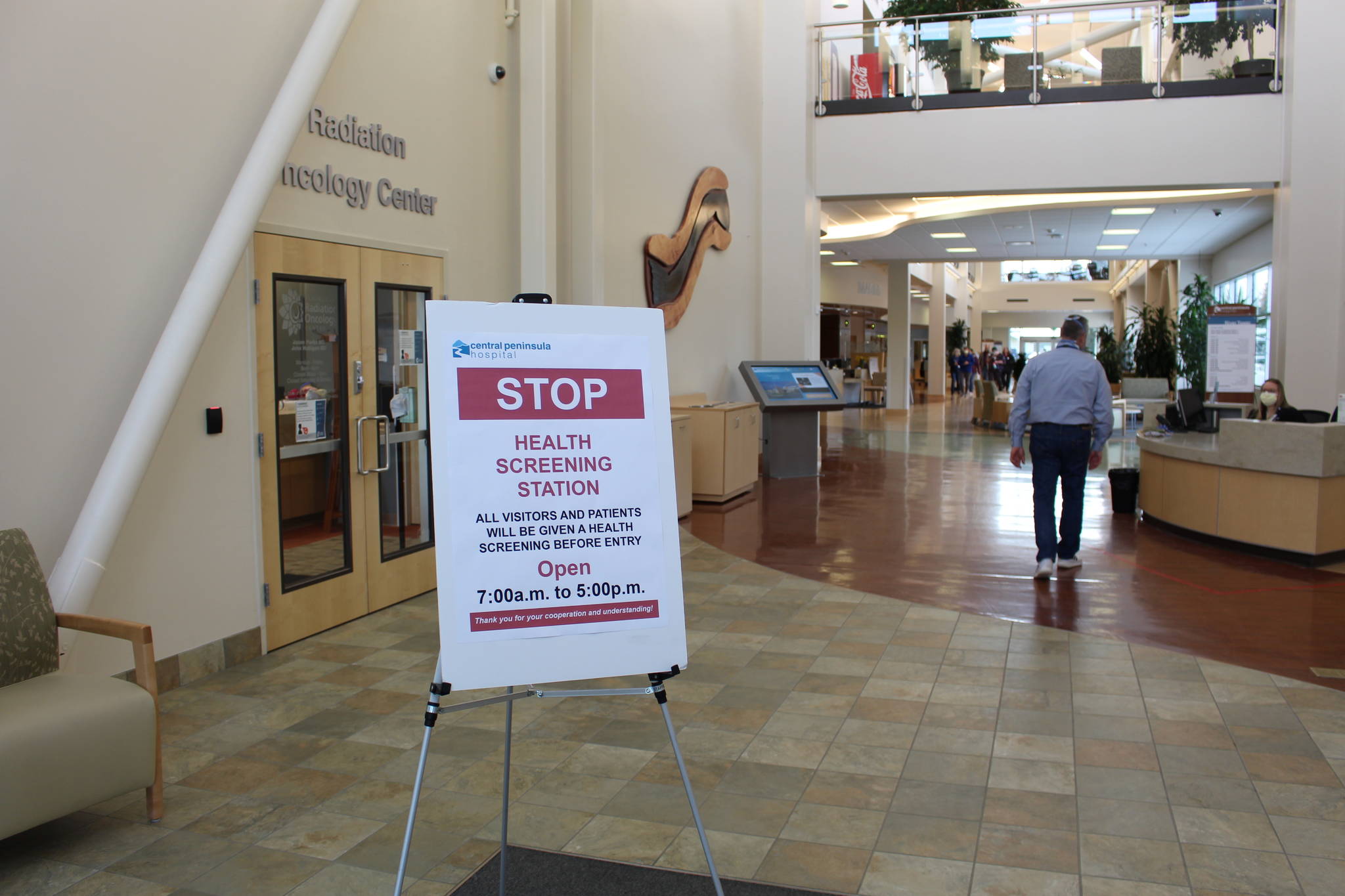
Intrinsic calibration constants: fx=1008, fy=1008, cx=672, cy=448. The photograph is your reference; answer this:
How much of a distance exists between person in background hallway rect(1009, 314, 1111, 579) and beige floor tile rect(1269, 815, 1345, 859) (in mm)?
3347

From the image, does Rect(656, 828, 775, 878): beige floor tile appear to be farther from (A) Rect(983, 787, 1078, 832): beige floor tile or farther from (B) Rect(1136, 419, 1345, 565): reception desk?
(B) Rect(1136, 419, 1345, 565): reception desk

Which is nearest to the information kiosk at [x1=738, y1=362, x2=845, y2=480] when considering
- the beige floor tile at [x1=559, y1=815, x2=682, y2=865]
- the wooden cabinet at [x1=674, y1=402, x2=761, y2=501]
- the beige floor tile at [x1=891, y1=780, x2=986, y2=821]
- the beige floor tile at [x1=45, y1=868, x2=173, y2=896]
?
the wooden cabinet at [x1=674, y1=402, x2=761, y2=501]

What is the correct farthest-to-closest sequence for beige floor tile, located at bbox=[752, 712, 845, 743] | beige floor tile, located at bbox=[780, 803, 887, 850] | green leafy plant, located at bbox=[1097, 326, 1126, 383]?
green leafy plant, located at bbox=[1097, 326, 1126, 383], beige floor tile, located at bbox=[752, 712, 845, 743], beige floor tile, located at bbox=[780, 803, 887, 850]

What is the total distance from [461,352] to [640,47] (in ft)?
25.3

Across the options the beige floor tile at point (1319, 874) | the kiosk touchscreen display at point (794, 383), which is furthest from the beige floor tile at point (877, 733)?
the kiosk touchscreen display at point (794, 383)

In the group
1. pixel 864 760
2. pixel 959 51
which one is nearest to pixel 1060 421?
pixel 864 760

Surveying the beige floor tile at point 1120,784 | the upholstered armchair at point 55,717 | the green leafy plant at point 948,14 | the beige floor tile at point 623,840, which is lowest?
the beige floor tile at point 623,840

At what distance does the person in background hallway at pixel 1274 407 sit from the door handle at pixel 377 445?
21.8 ft

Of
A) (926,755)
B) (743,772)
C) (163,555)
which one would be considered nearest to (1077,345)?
(926,755)

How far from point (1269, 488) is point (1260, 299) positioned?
11.8 m

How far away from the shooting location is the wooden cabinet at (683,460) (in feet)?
28.8

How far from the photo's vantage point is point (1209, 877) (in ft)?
9.37

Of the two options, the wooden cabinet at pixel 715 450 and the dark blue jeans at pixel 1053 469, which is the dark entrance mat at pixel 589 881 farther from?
the wooden cabinet at pixel 715 450

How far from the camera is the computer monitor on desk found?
9.22m
